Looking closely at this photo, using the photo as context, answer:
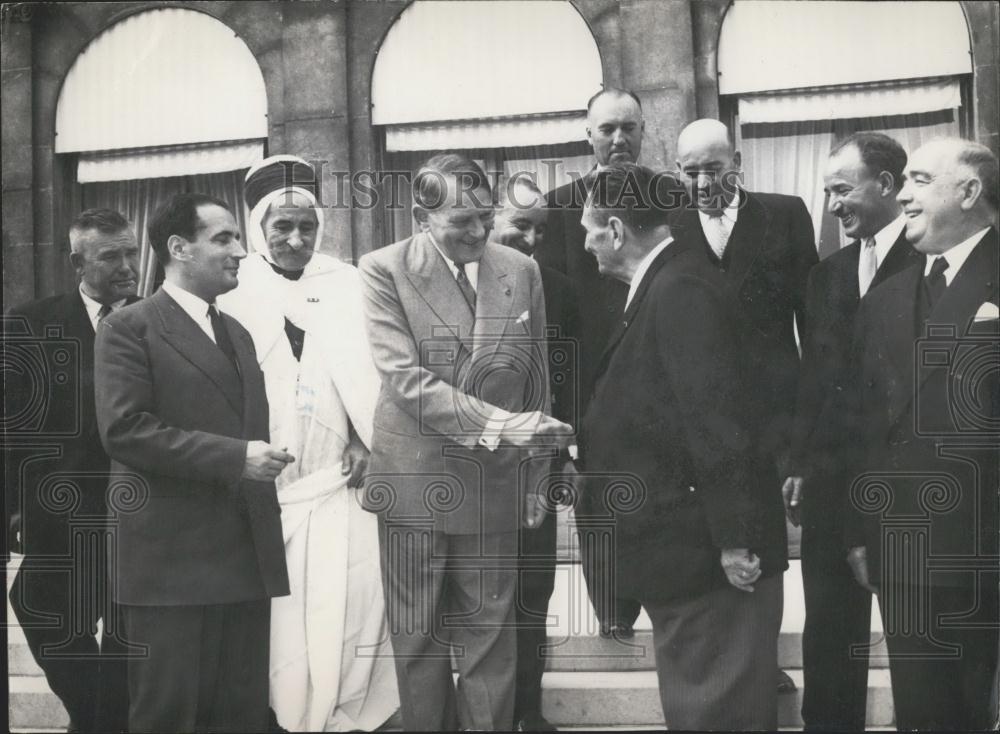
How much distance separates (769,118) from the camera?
16.8 feet

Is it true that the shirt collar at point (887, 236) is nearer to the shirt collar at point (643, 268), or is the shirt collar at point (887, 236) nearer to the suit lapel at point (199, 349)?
the shirt collar at point (643, 268)

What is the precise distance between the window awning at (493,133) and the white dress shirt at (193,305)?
114cm

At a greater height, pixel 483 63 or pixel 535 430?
pixel 483 63

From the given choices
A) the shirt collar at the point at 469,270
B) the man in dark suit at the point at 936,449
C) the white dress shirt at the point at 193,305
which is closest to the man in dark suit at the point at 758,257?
the man in dark suit at the point at 936,449

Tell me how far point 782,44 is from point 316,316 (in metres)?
2.53

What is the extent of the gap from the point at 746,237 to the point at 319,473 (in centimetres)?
221

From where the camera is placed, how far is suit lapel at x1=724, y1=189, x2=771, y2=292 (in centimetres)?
487

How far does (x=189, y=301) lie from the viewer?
494 centimetres

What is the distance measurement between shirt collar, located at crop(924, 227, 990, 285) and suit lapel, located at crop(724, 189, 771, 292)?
75 cm

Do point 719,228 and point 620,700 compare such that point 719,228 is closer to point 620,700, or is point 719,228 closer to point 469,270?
point 469,270

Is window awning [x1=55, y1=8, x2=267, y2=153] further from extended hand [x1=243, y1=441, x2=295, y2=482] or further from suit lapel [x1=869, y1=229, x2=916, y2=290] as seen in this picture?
suit lapel [x1=869, y1=229, x2=916, y2=290]

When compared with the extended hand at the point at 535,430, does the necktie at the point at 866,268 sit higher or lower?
higher

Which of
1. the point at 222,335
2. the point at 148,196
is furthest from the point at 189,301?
the point at 148,196

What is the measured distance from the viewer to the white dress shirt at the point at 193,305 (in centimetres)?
492
